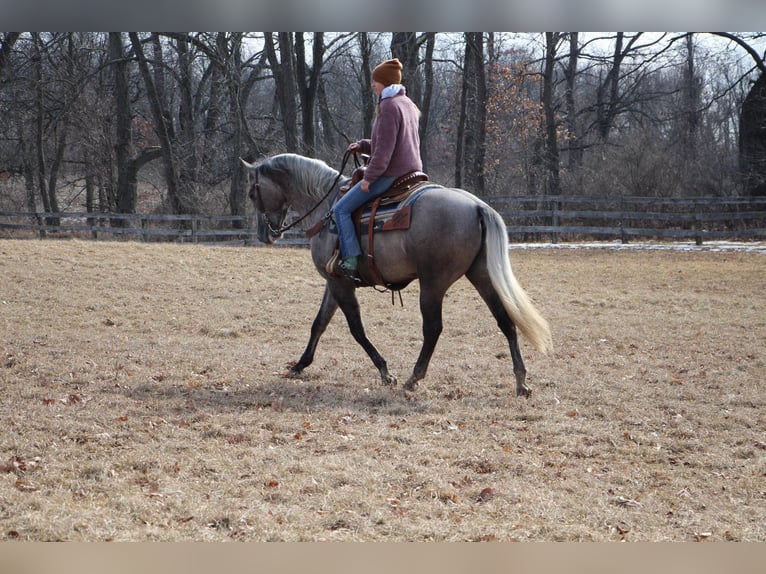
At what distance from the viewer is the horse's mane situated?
7746 millimetres

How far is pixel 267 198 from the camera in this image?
7.99 meters

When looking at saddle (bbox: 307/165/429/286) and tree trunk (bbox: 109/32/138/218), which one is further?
tree trunk (bbox: 109/32/138/218)

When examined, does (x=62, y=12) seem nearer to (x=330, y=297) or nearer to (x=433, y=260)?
(x=433, y=260)

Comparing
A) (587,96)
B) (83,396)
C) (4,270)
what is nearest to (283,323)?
(83,396)

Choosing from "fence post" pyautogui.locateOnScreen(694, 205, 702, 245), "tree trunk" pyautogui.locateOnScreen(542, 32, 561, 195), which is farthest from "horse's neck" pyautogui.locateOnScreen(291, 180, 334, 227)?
"tree trunk" pyautogui.locateOnScreen(542, 32, 561, 195)

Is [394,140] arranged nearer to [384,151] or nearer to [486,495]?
[384,151]

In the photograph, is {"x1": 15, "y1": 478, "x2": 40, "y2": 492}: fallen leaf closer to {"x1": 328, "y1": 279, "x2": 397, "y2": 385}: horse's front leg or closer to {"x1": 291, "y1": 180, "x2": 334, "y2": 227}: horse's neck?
{"x1": 328, "y1": 279, "x2": 397, "y2": 385}: horse's front leg

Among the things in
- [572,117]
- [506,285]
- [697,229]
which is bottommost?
[506,285]

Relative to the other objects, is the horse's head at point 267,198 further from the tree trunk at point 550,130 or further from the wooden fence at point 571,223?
the tree trunk at point 550,130

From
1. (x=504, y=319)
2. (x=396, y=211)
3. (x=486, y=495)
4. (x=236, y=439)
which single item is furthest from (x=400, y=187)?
(x=486, y=495)

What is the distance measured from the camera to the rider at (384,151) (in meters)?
6.73

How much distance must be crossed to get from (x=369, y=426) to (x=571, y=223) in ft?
67.7

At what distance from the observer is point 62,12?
1867 mm

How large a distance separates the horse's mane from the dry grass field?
186 cm
